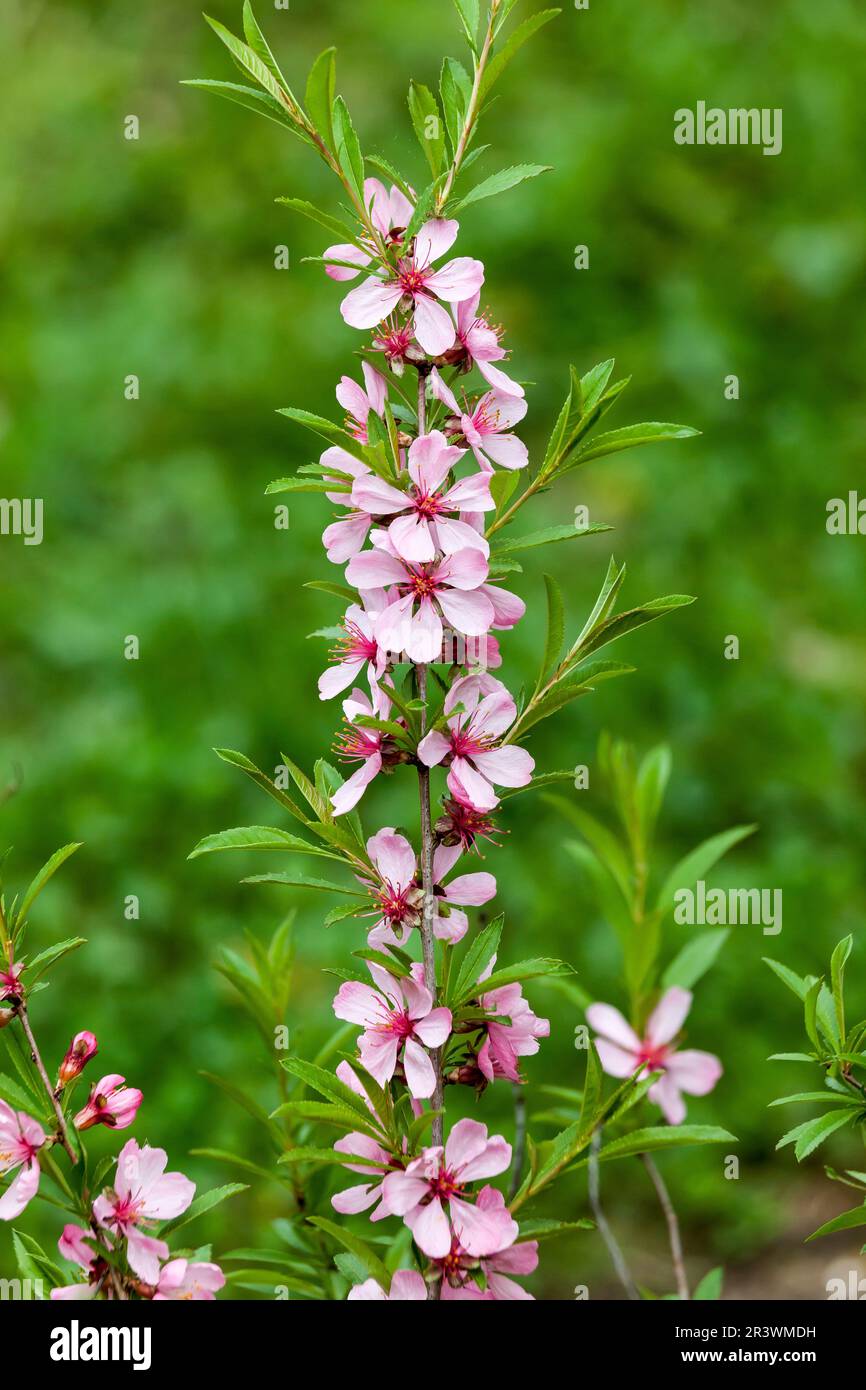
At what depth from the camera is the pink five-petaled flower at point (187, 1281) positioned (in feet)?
3.46

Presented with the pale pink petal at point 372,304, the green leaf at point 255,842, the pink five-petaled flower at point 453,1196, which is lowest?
the pink five-petaled flower at point 453,1196

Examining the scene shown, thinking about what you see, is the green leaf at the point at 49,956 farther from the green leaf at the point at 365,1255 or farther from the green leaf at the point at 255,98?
the green leaf at the point at 255,98

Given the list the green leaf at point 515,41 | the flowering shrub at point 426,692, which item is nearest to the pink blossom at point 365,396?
the flowering shrub at point 426,692

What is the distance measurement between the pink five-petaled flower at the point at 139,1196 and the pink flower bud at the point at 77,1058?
7cm

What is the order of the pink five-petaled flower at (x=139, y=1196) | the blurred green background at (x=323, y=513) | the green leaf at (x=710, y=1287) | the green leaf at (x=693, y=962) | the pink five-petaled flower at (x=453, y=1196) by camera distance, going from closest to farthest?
the pink five-petaled flower at (x=453, y=1196) < the pink five-petaled flower at (x=139, y=1196) < the green leaf at (x=710, y=1287) < the green leaf at (x=693, y=962) < the blurred green background at (x=323, y=513)

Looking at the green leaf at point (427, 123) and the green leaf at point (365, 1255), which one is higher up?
the green leaf at point (427, 123)

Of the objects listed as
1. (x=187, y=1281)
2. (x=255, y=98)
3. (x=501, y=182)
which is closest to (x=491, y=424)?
(x=501, y=182)

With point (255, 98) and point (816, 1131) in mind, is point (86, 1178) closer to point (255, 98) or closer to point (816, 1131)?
point (816, 1131)

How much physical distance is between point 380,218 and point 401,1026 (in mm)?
592

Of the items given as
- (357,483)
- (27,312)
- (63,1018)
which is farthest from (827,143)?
(357,483)

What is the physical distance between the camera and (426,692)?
3.55 feet

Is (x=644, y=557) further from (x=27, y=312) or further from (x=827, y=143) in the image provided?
(x=27, y=312)

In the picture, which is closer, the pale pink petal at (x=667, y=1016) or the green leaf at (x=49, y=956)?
the green leaf at (x=49, y=956)

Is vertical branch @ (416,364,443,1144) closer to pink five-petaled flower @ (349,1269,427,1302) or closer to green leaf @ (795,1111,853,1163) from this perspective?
pink five-petaled flower @ (349,1269,427,1302)
